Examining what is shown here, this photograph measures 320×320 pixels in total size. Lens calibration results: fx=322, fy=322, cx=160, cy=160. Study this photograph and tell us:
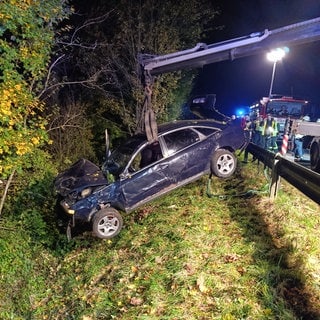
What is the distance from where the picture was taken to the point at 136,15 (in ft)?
38.2

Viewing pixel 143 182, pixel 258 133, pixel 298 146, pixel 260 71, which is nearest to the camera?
pixel 143 182

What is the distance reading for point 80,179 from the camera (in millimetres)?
6871

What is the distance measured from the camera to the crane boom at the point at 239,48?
16.6ft

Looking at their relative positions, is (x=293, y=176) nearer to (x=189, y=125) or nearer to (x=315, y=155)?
(x=189, y=125)

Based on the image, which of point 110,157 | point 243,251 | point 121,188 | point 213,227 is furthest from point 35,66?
point 243,251

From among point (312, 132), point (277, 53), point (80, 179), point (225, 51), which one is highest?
point (225, 51)

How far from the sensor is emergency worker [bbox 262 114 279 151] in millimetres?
10945

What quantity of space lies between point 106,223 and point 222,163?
114 inches

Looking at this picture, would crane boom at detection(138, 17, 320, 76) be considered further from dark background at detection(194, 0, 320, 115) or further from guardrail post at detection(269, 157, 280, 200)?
dark background at detection(194, 0, 320, 115)

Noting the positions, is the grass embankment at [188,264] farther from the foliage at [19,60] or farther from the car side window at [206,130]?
the foliage at [19,60]

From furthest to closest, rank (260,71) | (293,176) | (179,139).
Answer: (260,71), (179,139), (293,176)

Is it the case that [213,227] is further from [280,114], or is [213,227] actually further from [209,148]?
[280,114]

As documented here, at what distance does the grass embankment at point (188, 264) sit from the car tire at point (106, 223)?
9.2 inches

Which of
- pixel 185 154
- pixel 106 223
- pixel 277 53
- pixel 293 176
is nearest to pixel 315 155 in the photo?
pixel 277 53
